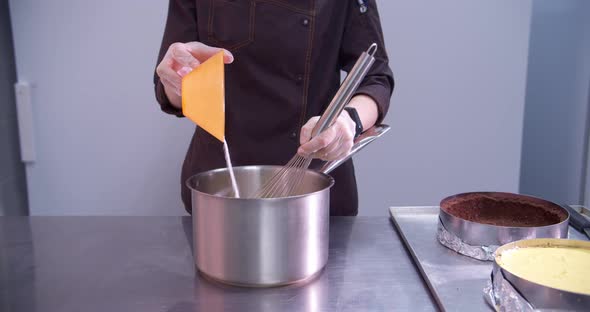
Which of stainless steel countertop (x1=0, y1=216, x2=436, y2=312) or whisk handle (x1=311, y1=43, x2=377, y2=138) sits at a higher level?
whisk handle (x1=311, y1=43, x2=377, y2=138)

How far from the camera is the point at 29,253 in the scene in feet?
1.95

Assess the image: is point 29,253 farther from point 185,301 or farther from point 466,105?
point 466,105

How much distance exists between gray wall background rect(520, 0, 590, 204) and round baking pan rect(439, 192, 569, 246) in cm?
96

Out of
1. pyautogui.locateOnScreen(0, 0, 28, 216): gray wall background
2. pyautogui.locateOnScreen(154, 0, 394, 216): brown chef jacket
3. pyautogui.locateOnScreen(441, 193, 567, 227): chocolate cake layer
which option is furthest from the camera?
pyautogui.locateOnScreen(0, 0, 28, 216): gray wall background

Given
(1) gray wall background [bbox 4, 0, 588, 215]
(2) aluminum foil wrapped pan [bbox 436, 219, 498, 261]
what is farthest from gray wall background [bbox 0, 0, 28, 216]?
(2) aluminum foil wrapped pan [bbox 436, 219, 498, 261]

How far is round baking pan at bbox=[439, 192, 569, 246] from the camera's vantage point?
21.3 inches

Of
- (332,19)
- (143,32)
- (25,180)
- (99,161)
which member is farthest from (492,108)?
(25,180)

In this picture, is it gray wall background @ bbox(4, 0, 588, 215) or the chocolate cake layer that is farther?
gray wall background @ bbox(4, 0, 588, 215)

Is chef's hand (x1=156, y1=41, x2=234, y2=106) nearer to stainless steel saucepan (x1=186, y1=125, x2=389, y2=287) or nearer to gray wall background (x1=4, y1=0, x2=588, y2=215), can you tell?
stainless steel saucepan (x1=186, y1=125, x2=389, y2=287)

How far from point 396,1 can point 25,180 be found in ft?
3.71

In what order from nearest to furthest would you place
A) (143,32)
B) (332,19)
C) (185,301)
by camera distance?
(185,301) → (332,19) → (143,32)

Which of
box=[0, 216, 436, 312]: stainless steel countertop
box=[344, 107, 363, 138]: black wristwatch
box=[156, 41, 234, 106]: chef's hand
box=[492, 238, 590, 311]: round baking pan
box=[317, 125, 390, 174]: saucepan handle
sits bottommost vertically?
box=[0, 216, 436, 312]: stainless steel countertop

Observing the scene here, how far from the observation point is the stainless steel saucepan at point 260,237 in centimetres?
45

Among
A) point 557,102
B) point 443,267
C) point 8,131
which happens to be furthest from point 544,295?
point 8,131
